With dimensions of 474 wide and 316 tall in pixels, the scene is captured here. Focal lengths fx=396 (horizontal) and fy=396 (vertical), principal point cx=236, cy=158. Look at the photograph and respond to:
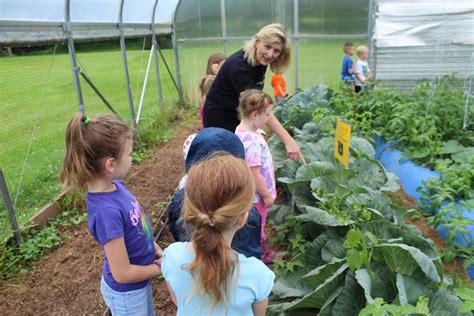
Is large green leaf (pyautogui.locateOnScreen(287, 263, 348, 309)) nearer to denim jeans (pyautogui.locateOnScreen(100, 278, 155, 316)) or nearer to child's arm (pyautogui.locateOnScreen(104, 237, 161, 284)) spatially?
denim jeans (pyautogui.locateOnScreen(100, 278, 155, 316))

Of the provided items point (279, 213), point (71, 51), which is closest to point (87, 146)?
point (279, 213)

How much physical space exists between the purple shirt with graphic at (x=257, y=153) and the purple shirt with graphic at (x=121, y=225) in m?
0.91

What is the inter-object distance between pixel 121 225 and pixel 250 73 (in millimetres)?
1660

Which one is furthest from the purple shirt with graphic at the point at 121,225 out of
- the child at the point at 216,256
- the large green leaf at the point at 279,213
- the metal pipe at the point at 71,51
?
the metal pipe at the point at 71,51

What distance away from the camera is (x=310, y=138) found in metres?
4.21

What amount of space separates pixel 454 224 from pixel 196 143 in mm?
1733

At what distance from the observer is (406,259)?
1.90m

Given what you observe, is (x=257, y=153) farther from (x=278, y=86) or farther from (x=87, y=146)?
(x=278, y=86)

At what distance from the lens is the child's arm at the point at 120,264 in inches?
59.8

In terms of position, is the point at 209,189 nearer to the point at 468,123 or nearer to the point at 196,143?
the point at 196,143

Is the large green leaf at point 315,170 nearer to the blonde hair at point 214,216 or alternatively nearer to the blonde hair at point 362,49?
the blonde hair at point 214,216

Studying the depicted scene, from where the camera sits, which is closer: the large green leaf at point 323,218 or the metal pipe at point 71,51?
the large green leaf at point 323,218

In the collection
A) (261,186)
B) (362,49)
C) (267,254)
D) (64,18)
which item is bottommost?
(267,254)

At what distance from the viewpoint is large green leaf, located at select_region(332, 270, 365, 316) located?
1.91 meters
